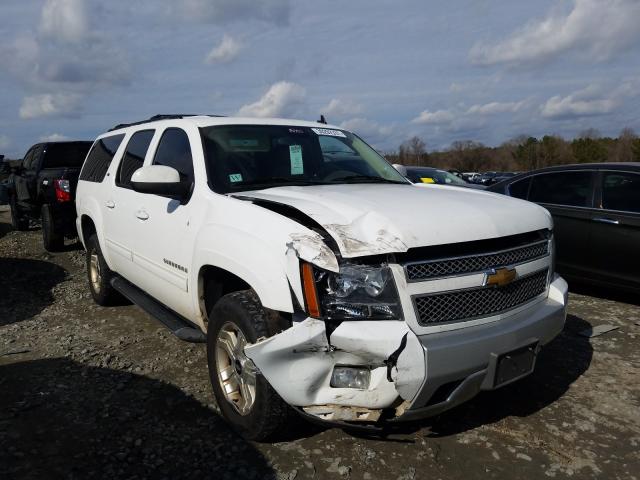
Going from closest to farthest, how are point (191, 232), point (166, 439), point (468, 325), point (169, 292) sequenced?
1. point (468, 325)
2. point (166, 439)
3. point (191, 232)
4. point (169, 292)

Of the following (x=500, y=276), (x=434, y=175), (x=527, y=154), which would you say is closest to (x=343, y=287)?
(x=500, y=276)

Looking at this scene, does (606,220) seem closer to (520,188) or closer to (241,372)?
(520,188)

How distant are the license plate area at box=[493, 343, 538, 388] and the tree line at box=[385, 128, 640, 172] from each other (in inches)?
2602

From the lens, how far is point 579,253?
19.2ft

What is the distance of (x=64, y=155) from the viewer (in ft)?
34.1

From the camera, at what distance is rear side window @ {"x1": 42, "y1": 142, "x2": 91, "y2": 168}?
10.2 m

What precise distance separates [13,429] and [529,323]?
309cm

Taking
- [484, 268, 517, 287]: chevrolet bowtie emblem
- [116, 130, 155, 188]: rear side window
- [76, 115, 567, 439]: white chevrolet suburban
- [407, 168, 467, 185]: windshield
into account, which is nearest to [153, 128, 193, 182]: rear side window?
[76, 115, 567, 439]: white chevrolet suburban

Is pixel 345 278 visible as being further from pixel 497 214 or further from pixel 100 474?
pixel 100 474

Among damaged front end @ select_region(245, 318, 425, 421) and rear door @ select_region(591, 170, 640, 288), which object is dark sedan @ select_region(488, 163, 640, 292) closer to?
rear door @ select_region(591, 170, 640, 288)

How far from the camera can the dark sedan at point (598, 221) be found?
5.45m

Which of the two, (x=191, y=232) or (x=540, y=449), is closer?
(x=540, y=449)

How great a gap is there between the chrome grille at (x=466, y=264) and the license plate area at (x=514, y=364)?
456 millimetres

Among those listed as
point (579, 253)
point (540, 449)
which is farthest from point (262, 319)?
point (579, 253)
